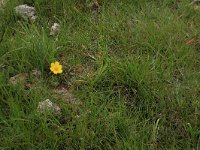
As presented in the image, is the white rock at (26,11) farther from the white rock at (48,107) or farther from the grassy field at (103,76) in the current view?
the white rock at (48,107)

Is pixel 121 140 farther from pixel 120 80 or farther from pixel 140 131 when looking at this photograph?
pixel 120 80

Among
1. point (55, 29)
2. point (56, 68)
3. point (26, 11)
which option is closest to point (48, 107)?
point (56, 68)

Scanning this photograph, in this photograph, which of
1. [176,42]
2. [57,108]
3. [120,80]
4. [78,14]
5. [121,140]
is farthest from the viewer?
[78,14]

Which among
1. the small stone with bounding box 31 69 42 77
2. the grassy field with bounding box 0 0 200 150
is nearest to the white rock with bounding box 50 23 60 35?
the grassy field with bounding box 0 0 200 150

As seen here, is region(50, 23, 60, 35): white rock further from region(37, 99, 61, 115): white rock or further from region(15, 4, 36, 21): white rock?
region(37, 99, 61, 115): white rock

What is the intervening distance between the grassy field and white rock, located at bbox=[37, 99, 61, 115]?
0.10 feet

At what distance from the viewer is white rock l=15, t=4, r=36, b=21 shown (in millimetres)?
3127

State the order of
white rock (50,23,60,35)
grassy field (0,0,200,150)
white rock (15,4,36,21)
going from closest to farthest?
grassy field (0,0,200,150) < white rock (50,23,60,35) < white rock (15,4,36,21)

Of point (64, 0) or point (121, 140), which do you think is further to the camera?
point (64, 0)

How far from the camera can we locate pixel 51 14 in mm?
3232

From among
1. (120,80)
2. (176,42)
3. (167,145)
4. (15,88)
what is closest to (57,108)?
(15,88)

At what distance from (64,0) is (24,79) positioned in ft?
3.23

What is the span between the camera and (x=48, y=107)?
7.51 ft

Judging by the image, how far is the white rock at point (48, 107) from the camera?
7.48 feet
